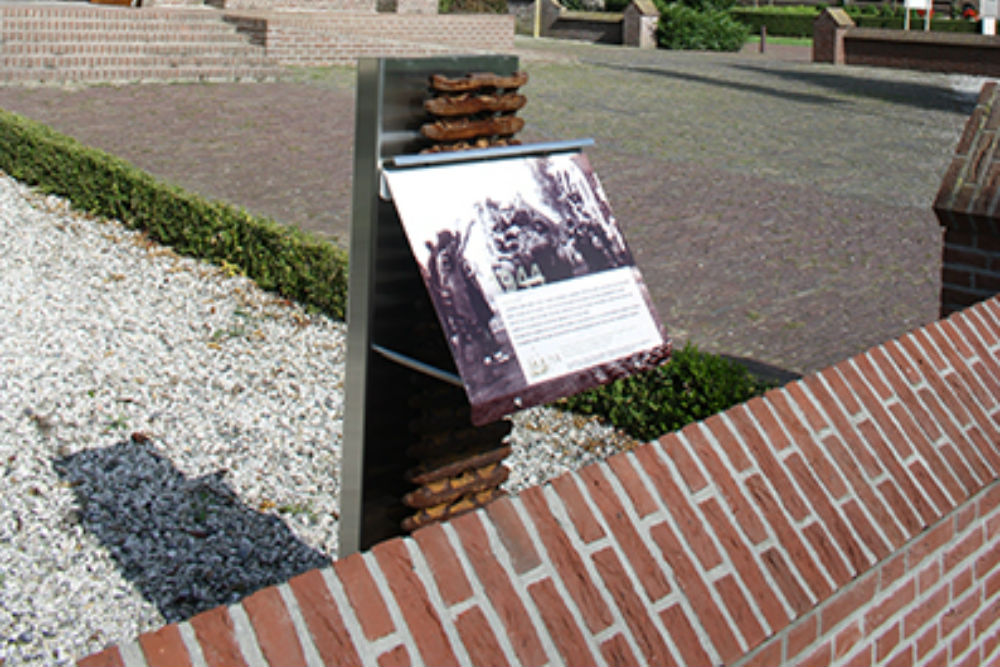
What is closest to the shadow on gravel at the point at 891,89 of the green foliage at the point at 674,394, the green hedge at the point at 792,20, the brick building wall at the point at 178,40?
the brick building wall at the point at 178,40

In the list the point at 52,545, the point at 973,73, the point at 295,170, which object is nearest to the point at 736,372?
the point at 52,545

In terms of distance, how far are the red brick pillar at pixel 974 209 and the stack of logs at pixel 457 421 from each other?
220 cm

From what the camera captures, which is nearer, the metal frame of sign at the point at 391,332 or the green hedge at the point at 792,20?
the metal frame of sign at the point at 391,332

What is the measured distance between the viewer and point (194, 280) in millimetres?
8039

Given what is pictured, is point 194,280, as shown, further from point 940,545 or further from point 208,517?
point 940,545

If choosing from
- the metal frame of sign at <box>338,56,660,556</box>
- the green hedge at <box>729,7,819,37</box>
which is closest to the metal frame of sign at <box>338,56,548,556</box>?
the metal frame of sign at <box>338,56,660,556</box>

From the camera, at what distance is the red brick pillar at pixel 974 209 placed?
450 cm

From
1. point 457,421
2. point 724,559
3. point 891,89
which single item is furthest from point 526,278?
point 891,89

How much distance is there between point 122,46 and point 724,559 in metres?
14.9

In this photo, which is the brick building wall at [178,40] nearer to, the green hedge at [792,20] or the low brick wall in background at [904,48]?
the low brick wall in background at [904,48]

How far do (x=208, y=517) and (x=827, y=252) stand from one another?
5.78 m

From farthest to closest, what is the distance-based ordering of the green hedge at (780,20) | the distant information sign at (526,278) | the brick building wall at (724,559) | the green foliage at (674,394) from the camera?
the green hedge at (780,20), the green foliage at (674,394), the distant information sign at (526,278), the brick building wall at (724,559)

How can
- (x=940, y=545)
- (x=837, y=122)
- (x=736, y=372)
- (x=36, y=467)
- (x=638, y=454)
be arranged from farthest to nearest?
1. (x=837, y=122)
2. (x=736, y=372)
3. (x=36, y=467)
4. (x=940, y=545)
5. (x=638, y=454)

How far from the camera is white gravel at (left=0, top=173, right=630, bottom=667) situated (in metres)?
4.40
